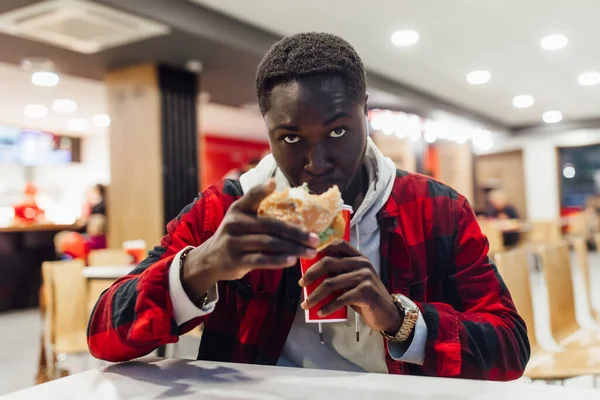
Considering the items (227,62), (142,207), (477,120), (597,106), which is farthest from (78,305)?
(597,106)

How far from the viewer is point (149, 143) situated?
5906 mm

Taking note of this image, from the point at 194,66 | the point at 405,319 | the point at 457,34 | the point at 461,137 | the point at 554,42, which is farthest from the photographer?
the point at 461,137

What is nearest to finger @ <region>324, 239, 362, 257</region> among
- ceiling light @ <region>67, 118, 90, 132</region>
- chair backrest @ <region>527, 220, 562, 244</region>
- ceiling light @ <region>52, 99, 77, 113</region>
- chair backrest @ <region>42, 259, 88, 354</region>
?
chair backrest @ <region>42, 259, 88, 354</region>

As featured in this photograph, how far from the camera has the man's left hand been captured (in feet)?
3.03

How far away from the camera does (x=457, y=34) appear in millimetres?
5832

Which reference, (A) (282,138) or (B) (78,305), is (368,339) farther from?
(B) (78,305)

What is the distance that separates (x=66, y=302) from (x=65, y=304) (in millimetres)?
13

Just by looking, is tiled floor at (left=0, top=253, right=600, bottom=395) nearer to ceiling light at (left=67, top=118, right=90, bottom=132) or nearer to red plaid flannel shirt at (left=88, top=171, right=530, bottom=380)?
red plaid flannel shirt at (left=88, top=171, right=530, bottom=380)

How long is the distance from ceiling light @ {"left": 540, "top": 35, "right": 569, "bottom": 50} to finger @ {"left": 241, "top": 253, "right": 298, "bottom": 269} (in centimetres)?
626

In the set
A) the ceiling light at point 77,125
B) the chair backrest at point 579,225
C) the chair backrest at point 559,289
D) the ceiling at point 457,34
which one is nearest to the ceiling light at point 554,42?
the ceiling at point 457,34

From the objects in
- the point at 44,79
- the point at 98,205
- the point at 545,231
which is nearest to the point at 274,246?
the point at 44,79

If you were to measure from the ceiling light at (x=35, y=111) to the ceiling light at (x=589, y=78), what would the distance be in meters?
8.56

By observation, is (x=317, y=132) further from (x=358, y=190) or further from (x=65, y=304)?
(x=65, y=304)

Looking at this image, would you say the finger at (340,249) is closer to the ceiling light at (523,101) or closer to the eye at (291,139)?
the eye at (291,139)
